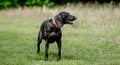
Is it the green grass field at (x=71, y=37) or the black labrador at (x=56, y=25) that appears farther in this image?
the green grass field at (x=71, y=37)

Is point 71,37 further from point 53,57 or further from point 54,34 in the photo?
point 54,34

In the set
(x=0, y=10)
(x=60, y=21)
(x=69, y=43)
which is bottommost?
(x=0, y=10)

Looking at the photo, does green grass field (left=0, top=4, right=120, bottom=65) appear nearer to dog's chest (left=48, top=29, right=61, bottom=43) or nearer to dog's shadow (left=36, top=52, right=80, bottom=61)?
dog's shadow (left=36, top=52, right=80, bottom=61)

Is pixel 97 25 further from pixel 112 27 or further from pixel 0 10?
pixel 0 10

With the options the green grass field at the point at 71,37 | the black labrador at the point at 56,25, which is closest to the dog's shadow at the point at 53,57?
the green grass field at the point at 71,37

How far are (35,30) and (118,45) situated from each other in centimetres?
531

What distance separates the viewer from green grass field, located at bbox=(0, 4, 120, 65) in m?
11.7

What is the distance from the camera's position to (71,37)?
1623 centimetres

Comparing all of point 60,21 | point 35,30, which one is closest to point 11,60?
point 60,21

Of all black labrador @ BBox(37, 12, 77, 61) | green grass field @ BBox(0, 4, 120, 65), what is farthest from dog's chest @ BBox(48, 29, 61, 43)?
green grass field @ BBox(0, 4, 120, 65)

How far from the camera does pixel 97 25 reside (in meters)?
19.1

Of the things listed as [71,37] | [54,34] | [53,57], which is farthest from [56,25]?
[71,37]

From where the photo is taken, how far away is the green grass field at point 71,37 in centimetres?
1166

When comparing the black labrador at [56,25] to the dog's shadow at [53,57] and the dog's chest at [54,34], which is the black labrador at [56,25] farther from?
the dog's shadow at [53,57]
